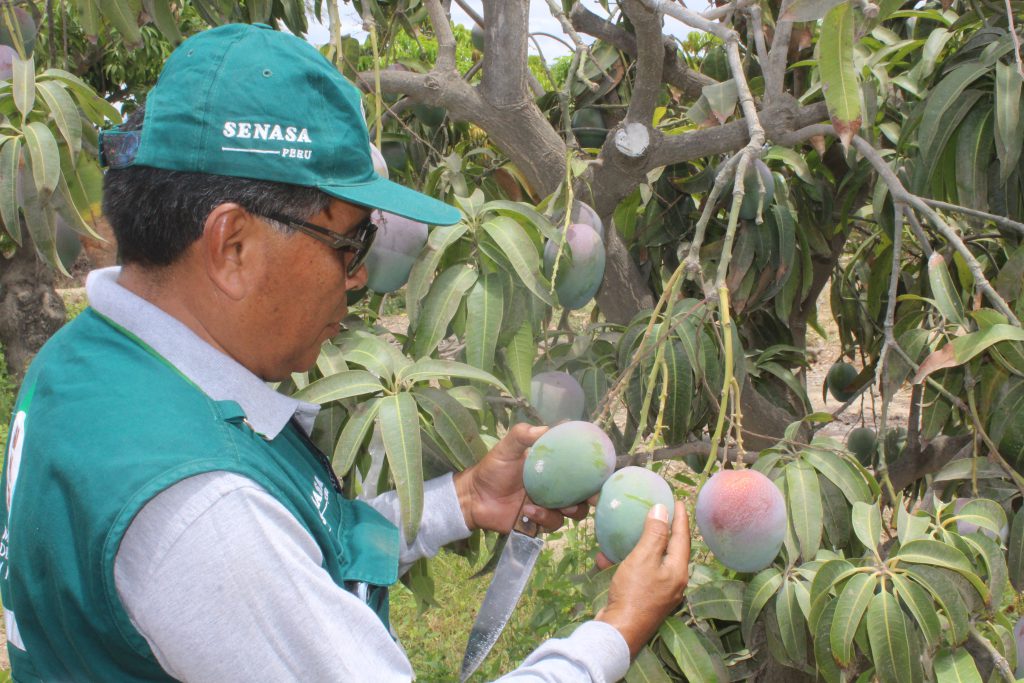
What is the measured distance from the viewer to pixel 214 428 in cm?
78

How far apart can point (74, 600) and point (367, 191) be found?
1.32 feet

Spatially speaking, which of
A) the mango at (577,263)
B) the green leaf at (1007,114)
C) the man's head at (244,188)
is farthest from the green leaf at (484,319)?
the green leaf at (1007,114)

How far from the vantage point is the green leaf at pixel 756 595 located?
1.10 meters

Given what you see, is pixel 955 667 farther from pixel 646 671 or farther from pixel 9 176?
pixel 9 176

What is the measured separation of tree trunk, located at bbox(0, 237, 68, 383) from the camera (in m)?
5.58

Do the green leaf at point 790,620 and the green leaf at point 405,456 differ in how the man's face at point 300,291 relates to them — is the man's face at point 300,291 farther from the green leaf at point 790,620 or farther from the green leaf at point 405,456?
the green leaf at point 790,620

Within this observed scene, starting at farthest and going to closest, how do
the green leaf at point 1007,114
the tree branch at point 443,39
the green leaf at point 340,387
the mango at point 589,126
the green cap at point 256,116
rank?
1. the mango at point 589,126
2. the tree branch at point 443,39
3. the green leaf at point 1007,114
4. the green leaf at point 340,387
5. the green cap at point 256,116

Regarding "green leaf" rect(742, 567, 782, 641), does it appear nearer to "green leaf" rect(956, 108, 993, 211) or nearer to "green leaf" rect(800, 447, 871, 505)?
"green leaf" rect(800, 447, 871, 505)

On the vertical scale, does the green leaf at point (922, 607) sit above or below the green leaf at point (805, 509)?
below

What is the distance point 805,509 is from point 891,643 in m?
0.16

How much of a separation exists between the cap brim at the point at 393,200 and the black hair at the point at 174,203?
3cm

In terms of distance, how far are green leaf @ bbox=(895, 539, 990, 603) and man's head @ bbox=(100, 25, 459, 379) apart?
645 millimetres

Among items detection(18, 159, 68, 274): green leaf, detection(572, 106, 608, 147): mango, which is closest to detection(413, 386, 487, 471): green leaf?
detection(18, 159, 68, 274): green leaf

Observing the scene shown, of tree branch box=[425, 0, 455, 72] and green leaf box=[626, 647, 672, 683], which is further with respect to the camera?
tree branch box=[425, 0, 455, 72]
